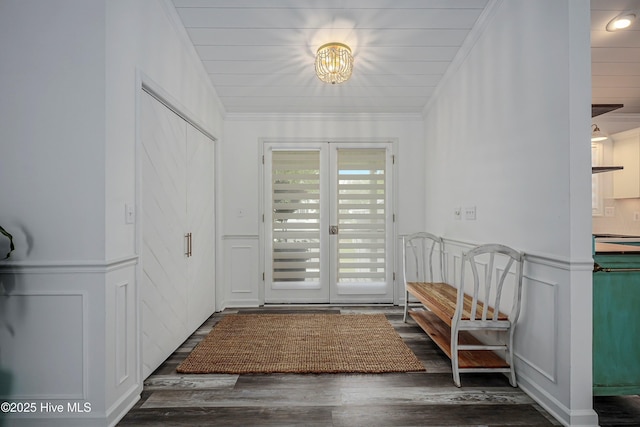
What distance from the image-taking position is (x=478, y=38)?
2.91 m

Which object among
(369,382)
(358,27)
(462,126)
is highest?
(358,27)

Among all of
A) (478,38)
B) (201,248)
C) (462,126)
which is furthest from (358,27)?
(201,248)

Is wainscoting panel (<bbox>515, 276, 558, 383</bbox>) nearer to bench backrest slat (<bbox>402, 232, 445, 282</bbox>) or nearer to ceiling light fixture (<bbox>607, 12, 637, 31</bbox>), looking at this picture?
bench backrest slat (<bbox>402, 232, 445, 282</bbox>)

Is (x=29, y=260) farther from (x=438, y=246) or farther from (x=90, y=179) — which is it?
(x=438, y=246)

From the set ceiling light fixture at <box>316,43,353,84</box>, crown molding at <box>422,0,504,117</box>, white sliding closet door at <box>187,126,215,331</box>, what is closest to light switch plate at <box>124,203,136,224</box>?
white sliding closet door at <box>187,126,215,331</box>

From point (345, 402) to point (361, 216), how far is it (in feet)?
8.54

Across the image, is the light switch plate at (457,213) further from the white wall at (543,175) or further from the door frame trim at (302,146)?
the door frame trim at (302,146)

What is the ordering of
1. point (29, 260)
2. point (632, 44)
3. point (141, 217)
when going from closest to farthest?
point (29, 260) < point (141, 217) < point (632, 44)

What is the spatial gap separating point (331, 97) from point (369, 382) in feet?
9.93

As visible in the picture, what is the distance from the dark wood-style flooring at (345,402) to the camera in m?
1.97

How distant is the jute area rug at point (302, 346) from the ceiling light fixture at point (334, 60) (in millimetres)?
2384

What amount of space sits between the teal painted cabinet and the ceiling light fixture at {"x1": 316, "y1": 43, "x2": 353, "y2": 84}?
2.32 meters

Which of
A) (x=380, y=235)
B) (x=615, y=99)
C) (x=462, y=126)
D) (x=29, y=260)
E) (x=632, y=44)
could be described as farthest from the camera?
(x=380, y=235)

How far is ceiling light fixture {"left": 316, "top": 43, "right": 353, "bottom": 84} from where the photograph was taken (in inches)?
118
